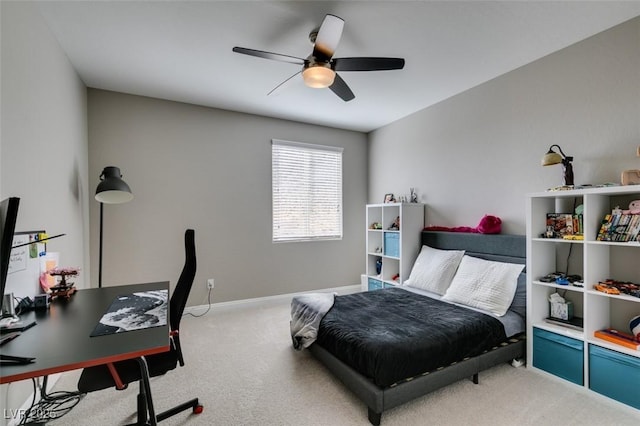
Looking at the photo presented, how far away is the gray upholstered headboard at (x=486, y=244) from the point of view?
9.18ft

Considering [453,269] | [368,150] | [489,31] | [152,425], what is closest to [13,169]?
[152,425]

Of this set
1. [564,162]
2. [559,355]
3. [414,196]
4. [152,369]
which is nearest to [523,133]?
[564,162]

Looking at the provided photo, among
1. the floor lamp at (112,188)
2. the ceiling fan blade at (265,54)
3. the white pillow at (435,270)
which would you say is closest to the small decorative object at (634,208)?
the white pillow at (435,270)

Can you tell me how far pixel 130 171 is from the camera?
137 inches

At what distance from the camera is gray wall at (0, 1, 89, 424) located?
1.69 meters

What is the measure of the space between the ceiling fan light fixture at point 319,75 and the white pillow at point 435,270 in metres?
2.33

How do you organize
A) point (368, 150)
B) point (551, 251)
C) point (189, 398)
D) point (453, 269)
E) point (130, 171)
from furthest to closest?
point (368, 150), point (130, 171), point (453, 269), point (551, 251), point (189, 398)

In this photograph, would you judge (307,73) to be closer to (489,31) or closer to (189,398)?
(489,31)

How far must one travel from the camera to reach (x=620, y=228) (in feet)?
6.66

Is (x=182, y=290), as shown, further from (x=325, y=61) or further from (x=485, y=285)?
(x=485, y=285)

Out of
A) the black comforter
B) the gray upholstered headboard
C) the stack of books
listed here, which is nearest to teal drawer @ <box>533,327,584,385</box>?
the black comforter

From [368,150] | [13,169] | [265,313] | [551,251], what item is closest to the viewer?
[13,169]

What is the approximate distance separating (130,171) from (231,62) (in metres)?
1.87

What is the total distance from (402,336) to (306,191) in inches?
115
